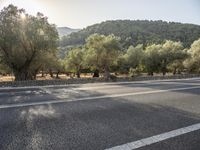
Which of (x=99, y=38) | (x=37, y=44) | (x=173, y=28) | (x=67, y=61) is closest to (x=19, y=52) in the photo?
(x=37, y=44)

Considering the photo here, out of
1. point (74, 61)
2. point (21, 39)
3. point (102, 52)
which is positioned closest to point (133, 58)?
point (74, 61)

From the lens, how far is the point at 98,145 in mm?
4684

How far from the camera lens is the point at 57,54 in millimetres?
42625

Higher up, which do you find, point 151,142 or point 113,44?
point 113,44

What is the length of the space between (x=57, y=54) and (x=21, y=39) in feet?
31.1

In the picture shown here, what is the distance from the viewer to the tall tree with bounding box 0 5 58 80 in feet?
110

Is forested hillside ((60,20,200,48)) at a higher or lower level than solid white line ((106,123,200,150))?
higher

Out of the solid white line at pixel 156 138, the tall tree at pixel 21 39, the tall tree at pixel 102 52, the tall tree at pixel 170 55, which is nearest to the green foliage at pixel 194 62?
the tall tree at pixel 170 55

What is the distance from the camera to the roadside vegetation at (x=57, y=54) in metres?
34.0

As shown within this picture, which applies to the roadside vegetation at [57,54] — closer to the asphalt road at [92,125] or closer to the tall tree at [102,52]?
the tall tree at [102,52]

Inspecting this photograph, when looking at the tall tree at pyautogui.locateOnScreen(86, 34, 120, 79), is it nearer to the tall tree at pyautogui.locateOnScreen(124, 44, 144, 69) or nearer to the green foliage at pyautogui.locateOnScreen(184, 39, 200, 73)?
the tall tree at pyautogui.locateOnScreen(124, 44, 144, 69)

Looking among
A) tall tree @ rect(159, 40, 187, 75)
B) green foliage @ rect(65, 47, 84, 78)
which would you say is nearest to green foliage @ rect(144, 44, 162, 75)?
tall tree @ rect(159, 40, 187, 75)

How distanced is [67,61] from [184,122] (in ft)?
239

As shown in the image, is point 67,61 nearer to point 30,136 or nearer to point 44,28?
point 44,28
